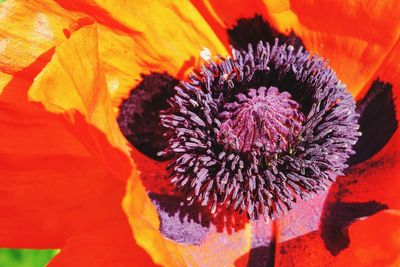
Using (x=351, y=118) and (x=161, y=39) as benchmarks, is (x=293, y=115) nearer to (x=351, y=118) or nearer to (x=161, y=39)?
(x=351, y=118)

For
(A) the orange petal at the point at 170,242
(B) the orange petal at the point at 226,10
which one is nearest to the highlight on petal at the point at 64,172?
(A) the orange petal at the point at 170,242

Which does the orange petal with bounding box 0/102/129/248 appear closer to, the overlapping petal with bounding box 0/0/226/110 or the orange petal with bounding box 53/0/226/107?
the overlapping petal with bounding box 0/0/226/110

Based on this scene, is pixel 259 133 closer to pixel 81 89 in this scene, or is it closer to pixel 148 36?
pixel 148 36

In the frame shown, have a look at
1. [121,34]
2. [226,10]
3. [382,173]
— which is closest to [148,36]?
[121,34]

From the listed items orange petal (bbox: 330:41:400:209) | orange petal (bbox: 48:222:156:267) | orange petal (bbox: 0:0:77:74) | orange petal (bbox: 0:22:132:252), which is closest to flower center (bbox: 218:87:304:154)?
orange petal (bbox: 330:41:400:209)

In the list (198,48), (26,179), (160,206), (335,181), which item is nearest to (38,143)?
(26,179)

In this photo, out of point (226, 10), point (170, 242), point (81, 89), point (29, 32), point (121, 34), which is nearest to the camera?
point (81, 89)

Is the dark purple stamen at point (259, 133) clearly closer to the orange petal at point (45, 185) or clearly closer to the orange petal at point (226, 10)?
the orange petal at point (226, 10)
